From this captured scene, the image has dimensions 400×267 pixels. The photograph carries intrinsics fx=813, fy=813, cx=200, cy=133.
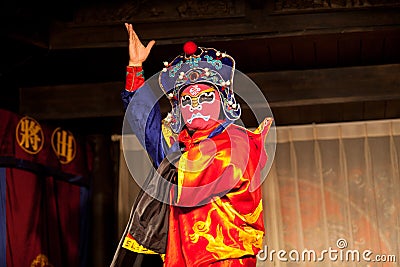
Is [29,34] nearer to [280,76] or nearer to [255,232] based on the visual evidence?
[280,76]

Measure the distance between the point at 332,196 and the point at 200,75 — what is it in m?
1.99

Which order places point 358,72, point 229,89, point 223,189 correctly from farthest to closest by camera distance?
1. point 358,72
2. point 229,89
3. point 223,189

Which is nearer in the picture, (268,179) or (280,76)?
(280,76)

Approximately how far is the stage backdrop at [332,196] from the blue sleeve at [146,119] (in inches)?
64.1

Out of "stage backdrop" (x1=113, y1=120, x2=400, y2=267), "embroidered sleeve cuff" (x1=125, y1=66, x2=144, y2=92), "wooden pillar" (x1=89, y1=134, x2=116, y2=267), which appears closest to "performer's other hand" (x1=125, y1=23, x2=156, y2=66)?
"embroidered sleeve cuff" (x1=125, y1=66, x2=144, y2=92)

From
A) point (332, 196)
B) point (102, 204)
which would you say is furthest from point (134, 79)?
point (332, 196)

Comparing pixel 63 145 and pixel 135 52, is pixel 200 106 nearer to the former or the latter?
pixel 135 52

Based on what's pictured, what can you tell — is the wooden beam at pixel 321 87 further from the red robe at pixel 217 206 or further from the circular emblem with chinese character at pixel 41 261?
the red robe at pixel 217 206

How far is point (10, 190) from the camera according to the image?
13.4 feet

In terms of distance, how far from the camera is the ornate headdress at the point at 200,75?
10.1 ft

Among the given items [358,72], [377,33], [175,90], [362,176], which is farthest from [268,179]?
[175,90]

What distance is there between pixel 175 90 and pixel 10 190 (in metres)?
1.38

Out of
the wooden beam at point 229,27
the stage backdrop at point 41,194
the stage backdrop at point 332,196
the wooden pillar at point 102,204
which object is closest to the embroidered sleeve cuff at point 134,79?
the wooden beam at point 229,27

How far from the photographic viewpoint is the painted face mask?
3010 millimetres
